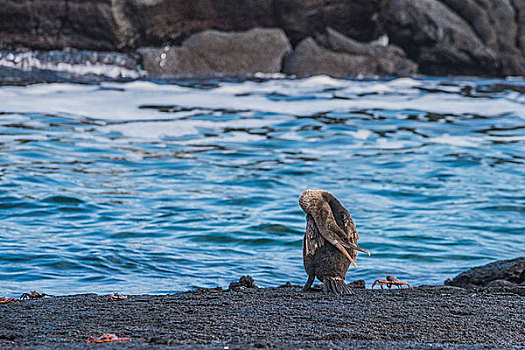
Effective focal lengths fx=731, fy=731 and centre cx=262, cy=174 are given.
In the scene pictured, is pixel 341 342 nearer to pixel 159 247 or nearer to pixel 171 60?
pixel 159 247

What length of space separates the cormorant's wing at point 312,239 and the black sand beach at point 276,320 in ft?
0.94

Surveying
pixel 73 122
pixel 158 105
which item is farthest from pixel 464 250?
pixel 158 105

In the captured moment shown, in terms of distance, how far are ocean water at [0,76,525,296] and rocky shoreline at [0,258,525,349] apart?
1.73 m

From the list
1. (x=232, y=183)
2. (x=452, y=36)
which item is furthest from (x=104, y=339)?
(x=452, y=36)

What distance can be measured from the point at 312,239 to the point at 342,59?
1809 centimetres

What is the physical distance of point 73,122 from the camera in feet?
45.5

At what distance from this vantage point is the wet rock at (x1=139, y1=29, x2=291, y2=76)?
2097 cm

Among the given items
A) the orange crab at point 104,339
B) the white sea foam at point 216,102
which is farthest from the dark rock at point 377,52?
the orange crab at point 104,339

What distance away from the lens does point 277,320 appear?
3861mm

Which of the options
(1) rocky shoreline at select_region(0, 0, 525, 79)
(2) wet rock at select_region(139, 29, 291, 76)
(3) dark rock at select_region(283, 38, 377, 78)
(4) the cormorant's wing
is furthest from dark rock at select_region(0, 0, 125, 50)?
(4) the cormorant's wing

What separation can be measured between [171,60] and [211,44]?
4.33 ft

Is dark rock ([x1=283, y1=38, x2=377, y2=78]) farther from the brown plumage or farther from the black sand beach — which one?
the black sand beach

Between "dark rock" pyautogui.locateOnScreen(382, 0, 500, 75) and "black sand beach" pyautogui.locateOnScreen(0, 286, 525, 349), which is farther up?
"dark rock" pyautogui.locateOnScreen(382, 0, 500, 75)

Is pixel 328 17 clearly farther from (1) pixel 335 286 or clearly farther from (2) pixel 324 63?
(1) pixel 335 286
